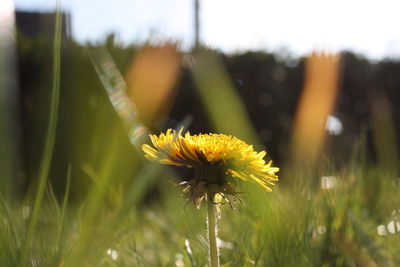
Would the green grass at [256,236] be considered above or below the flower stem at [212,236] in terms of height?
below

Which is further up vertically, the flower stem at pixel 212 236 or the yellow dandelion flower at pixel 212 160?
the yellow dandelion flower at pixel 212 160

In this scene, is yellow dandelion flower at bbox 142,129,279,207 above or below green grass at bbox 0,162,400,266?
above

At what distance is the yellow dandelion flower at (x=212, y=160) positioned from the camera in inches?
28.1

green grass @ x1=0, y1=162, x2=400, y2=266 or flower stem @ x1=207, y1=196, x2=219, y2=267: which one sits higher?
flower stem @ x1=207, y1=196, x2=219, y2=267

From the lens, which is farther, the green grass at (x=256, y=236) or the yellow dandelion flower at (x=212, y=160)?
the green grass at (x=256, y=236)

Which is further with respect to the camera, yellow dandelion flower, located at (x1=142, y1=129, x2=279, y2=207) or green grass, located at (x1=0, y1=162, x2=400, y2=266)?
green grass, located at (x1=0, y1=162, x2=400, y2=266)

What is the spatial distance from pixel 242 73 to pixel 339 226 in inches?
172

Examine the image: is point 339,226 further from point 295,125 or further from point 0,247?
point 295,125

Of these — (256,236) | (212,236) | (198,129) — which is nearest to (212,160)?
(212,236)

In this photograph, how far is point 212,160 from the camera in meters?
0.74

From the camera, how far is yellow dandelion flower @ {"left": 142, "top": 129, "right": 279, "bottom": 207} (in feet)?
2.34

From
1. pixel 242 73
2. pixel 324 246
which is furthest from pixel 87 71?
pixel 242 73

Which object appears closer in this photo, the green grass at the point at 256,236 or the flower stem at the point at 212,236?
the flower stem at the point at 212,236

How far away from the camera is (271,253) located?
101 centimetres
